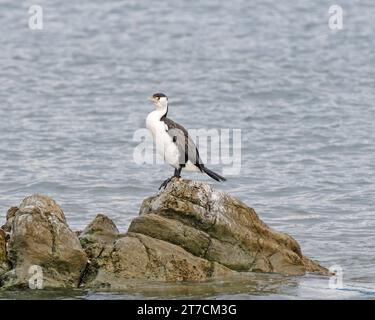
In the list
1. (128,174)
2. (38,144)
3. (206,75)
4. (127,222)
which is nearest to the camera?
(127,222)

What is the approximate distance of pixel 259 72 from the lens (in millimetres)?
29281

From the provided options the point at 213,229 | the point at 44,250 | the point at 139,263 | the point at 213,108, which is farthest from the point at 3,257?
the point at 213,108

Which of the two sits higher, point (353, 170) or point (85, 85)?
point (85, 85)

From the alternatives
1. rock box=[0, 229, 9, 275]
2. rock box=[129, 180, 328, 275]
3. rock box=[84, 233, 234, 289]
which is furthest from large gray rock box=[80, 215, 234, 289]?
rock box=[0, 229, 9, 275]

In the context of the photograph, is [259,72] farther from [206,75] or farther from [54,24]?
[54,24]

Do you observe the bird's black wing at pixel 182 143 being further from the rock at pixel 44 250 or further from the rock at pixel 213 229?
the rock at pixel 44 250

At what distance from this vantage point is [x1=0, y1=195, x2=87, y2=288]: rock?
451 inches

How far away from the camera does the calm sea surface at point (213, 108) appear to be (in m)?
16.2

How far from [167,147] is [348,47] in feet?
63.2

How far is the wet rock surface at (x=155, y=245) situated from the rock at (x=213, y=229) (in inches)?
0.5

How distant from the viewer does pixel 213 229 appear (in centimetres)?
1246

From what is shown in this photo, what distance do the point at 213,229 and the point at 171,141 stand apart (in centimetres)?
163

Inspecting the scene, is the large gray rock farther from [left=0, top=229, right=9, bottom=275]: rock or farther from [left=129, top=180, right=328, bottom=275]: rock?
[left=0, top=229, right=9, bottom=275]: rock
